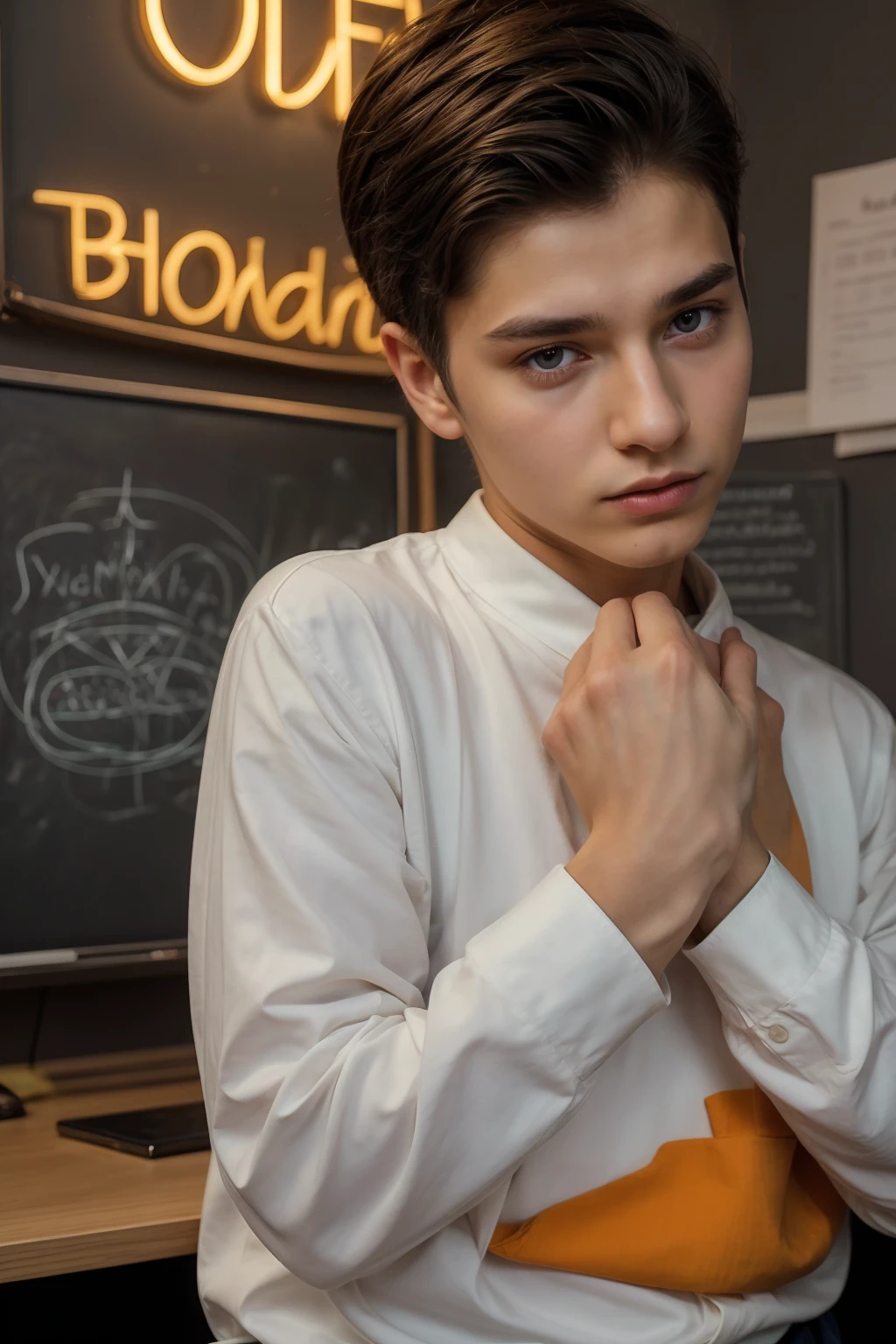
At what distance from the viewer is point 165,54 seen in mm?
1790

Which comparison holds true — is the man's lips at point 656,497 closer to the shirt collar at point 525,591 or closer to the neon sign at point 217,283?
the shirt collar at point 525,591

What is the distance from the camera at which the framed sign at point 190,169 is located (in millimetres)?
1706

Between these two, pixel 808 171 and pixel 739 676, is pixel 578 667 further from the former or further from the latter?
pixel 808 171

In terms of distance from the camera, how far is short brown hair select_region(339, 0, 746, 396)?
95 cm

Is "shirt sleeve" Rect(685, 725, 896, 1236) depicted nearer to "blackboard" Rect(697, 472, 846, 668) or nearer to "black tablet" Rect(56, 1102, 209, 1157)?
"black tablet" Rect(56, 1102, 209, 1157)

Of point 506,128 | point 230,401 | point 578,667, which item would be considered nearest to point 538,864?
point 578,667

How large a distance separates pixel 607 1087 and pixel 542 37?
2.45 ft

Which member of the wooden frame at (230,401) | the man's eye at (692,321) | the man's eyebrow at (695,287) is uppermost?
the wooden frame at (230,401)

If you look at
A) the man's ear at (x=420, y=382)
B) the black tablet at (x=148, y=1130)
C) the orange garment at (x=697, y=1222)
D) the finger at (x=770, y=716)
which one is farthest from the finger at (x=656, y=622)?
the black tablet at (x=148, y=1130)

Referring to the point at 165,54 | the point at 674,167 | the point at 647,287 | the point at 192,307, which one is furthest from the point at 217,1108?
the point at 165,54

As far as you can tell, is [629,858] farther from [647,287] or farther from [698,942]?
[647,287]

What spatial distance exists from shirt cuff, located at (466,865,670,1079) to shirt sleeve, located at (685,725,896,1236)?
0.11m

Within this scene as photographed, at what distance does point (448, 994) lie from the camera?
32.4 inches

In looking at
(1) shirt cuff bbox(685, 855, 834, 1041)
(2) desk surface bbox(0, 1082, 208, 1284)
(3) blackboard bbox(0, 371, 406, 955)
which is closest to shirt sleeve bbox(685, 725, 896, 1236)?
(1) shirt cuff bbox(685, 855, 834, 1041)
